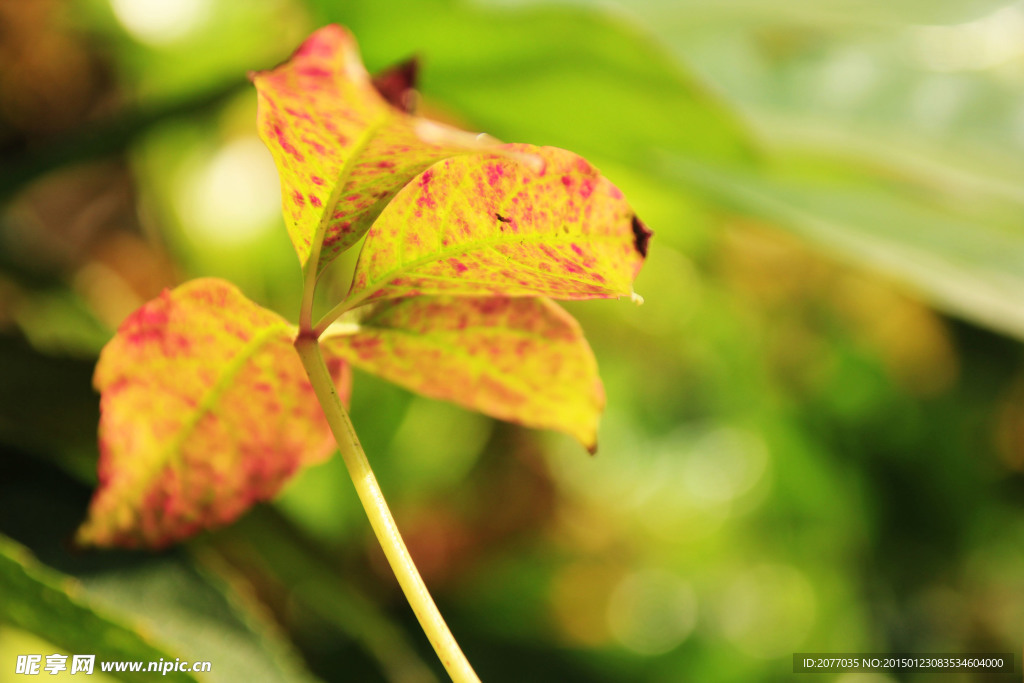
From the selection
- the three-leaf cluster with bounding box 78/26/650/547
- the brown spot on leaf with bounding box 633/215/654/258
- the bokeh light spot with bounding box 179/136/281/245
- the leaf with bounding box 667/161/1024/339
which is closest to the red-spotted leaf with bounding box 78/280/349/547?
the three-leaf cluster with bounding box 78/26/650/547

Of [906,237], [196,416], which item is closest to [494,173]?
[196,416]

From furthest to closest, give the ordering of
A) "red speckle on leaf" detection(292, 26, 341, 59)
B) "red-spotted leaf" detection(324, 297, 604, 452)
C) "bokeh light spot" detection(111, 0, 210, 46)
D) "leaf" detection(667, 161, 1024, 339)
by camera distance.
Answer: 1. "bokeh light spot" detection(111, 0, 210, 46)
2. "leaf" detection(667, 161, 1024, 339)
3. "red-spotted leaf" detection(324, 297, 604, 452)
4. "red speckle on leaf" detection(292, 26, 341, 59)

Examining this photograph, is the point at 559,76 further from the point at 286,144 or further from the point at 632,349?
the point at 632,349

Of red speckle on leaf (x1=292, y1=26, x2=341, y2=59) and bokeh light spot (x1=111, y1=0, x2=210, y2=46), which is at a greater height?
red speckle on leaf (x1=292, y1=26, x2=341, y2=59)

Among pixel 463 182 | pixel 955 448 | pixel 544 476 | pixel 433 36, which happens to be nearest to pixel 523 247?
pixel 463 182

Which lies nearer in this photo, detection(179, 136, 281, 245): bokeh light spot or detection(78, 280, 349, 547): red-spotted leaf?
detection(78, 280, 349, 547): red-spotted leaf

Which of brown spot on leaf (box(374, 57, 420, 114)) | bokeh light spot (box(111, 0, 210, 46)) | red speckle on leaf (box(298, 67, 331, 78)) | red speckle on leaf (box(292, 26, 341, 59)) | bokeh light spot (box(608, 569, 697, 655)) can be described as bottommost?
bokeh light spot (box(608, 569, 697, 655))

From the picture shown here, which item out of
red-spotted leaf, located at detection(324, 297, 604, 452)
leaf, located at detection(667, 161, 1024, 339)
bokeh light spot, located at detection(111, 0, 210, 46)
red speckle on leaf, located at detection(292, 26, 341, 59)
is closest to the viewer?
red speckle on leaf, located at detection(292, 26, 341, 59)

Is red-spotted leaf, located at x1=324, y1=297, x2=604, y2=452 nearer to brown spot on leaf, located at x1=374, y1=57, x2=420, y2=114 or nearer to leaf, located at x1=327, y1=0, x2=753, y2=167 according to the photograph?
brown spot on leaf, located at x1=374, y1=57, x2=420, y2=114
